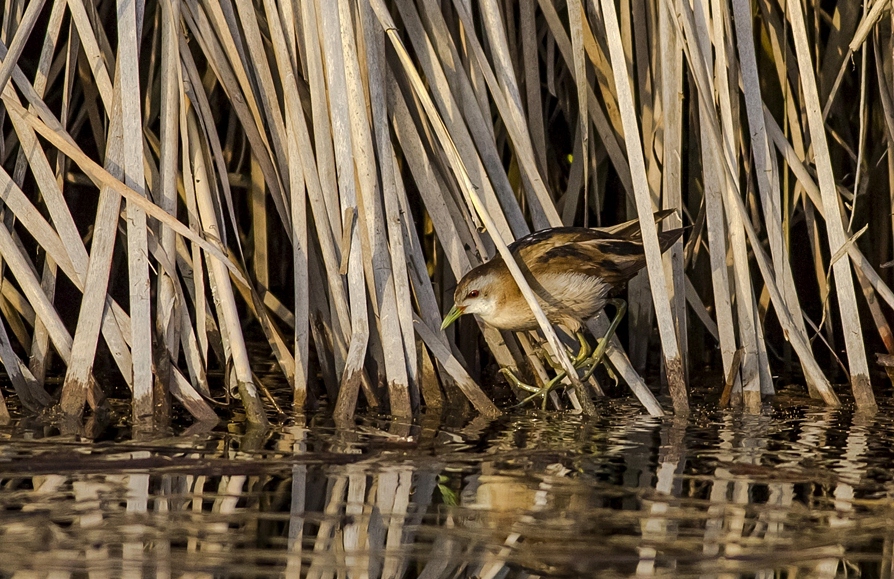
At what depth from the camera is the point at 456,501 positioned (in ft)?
9.01

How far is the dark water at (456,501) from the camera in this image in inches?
91.4

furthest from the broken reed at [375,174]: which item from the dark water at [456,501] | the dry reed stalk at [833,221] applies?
the dark water at [456,501]

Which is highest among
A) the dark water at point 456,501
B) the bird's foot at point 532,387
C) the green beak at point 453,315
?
the green beak at point 453,315

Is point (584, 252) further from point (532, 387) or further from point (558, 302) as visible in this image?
point (532, 387)

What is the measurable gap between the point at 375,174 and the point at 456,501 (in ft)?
4.04

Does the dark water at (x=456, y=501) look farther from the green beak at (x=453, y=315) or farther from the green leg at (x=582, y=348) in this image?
the green leg at (x=582, y=348)

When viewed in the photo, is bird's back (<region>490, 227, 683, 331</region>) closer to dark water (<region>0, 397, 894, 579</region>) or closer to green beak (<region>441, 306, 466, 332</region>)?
green beak (<region>441, 306, 466, 332</region>)

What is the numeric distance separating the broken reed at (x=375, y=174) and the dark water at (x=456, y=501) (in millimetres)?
314

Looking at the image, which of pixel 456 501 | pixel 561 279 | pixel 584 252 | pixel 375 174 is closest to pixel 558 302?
pixel 561 279

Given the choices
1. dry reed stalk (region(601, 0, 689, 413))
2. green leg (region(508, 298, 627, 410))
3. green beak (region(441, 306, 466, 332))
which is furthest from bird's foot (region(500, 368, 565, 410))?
dry reed stalk (region(601, 0, 689, 413))

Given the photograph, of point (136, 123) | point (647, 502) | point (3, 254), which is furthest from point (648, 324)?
point (3, 254)

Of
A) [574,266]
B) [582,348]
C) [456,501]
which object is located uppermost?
[574,266]

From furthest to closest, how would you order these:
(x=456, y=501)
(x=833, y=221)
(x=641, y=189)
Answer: (x=833, y=221) → (x=641, y=189) → (x=456, y=501)

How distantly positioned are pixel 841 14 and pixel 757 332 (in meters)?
1.37
